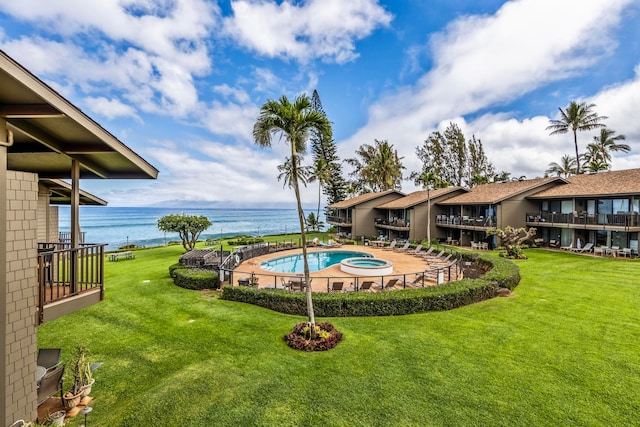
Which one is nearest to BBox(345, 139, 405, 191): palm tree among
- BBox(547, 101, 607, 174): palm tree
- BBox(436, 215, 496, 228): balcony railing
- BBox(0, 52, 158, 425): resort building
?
BBox(436, 215, 496, 228): balcony railing

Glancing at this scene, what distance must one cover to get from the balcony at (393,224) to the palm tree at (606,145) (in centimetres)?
3110

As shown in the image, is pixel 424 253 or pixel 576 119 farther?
pixel 576 119

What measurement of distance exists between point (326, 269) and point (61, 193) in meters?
15.7

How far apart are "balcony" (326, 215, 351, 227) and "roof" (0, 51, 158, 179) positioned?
3370 centimetres

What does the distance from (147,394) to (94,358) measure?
9.56ft

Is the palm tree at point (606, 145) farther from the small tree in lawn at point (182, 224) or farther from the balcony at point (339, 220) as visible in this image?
the small tree in lawn at point (182, 224)

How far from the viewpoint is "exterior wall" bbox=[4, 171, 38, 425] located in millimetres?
4629

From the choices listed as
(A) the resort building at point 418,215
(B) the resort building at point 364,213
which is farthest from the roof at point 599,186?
(B) the resort building at point 364,213

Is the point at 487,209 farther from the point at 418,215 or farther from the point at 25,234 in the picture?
the point at 25,234

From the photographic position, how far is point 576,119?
38.5m

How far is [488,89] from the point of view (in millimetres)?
32906

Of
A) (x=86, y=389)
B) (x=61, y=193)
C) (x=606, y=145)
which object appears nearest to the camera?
(x=86, y=389)

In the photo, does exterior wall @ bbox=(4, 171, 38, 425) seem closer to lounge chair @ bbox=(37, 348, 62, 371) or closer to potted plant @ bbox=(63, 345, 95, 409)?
potted plant @ bbox=(63, 345, 95, 409)

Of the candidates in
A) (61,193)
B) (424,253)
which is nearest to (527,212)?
(424,253)
